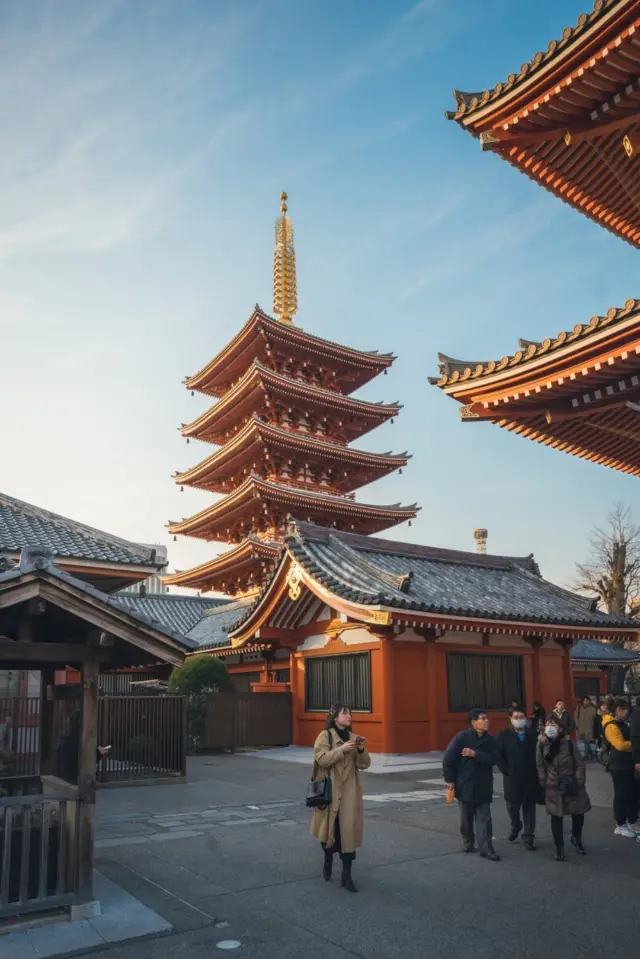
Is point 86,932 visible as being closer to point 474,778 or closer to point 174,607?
point 474,778

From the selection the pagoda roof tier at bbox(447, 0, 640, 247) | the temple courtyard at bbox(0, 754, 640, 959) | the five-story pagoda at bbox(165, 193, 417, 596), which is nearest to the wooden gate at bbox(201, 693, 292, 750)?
the temple courtyard at bbox(0, 754, 640, 959)

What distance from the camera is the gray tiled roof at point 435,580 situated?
59.1ft

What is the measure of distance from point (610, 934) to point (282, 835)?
4703 millimetres

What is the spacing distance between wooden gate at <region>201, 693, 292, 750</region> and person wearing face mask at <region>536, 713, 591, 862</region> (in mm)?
13576

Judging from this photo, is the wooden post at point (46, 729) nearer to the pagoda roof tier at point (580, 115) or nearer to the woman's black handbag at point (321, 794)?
the woman's black handbag at point (321, 794)

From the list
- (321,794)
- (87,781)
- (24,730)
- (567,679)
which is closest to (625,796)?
(321,794)

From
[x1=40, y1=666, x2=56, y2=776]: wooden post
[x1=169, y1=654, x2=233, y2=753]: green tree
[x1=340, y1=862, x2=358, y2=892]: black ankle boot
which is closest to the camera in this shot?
[x1=340, y1=862, x2=358, y2=892]: black ankle boot

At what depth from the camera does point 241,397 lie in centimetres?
3512

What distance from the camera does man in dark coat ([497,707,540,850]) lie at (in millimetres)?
8648

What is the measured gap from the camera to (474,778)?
8281 mm

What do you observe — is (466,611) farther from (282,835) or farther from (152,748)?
(282,835)

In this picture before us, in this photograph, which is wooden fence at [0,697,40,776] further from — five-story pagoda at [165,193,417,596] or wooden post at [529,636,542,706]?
five-story pagoda at [165,193,417,596]

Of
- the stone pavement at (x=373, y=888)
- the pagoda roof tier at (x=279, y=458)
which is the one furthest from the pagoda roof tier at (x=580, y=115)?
the pagoda roof tier at (x=279, y=458)

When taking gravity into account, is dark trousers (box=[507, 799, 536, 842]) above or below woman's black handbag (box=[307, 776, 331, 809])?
below
